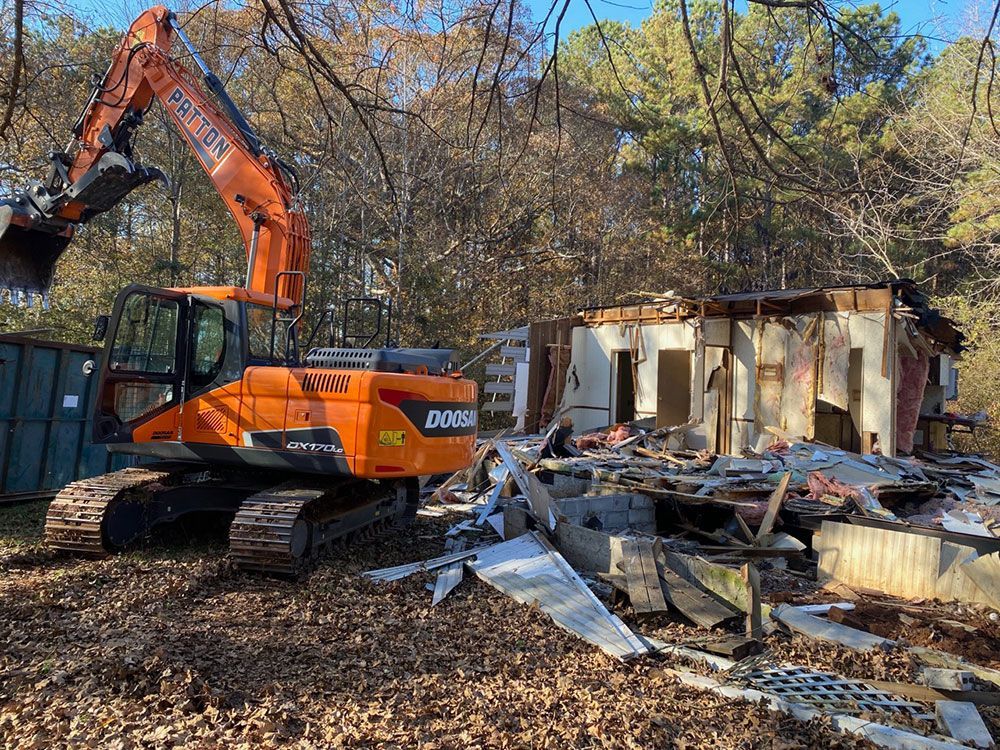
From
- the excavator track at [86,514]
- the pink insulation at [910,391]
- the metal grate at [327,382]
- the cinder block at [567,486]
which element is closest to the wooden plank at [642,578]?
the metal grate at [327,382]

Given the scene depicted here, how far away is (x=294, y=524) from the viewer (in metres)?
5.93

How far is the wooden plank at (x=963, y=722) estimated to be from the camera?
3.61m

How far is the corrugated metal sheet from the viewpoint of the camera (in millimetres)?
8242

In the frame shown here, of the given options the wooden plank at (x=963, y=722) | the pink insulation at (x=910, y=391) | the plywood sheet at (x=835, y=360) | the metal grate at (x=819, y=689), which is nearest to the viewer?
the wooden plank at (x=963, y=722)

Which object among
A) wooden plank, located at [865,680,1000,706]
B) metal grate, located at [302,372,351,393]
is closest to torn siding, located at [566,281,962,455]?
wooden plank, located at [865,680,1000,706]

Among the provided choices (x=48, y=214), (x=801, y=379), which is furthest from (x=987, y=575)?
(x=48, y=214)

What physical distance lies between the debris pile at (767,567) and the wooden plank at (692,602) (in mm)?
15

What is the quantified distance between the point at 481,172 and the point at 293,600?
51.2ft

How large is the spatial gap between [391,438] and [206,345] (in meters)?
2.07

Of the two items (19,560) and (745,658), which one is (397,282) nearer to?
(19,560)

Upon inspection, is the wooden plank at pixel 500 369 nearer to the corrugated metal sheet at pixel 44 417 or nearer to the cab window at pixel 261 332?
the corrugated metal sheet at pixel 44 417

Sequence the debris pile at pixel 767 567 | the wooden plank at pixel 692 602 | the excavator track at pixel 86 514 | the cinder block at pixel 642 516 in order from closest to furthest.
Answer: the debris pile at pixel 767 567
the wooden plank at pixel 692 602
the excavator track at pixel 86 514
the cinder block at pixel 642 516

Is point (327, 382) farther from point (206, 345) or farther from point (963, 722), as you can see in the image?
point (963, 722)

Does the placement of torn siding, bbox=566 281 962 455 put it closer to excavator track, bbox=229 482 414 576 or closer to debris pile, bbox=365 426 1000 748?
debris pile, bbox=365 426 1000 748
